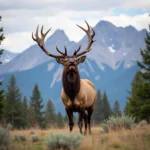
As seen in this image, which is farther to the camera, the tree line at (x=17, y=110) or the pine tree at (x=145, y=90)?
the tree line at (x=17, y=110)

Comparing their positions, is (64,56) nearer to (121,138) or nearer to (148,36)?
(121,138)

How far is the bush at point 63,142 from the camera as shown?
759 cm

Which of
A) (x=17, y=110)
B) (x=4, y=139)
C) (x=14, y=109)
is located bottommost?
(x=4, y=139)

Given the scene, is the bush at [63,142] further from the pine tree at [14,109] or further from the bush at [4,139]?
the pine tree at [14,109]

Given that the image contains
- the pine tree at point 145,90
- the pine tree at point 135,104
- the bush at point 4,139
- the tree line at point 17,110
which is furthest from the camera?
the tree line at point 17,110

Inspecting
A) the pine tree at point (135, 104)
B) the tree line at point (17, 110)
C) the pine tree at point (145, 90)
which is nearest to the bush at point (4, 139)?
the pine tree at point (135, 104)

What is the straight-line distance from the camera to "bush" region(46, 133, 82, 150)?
7.59 meters

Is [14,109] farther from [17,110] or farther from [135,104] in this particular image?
[135,104]

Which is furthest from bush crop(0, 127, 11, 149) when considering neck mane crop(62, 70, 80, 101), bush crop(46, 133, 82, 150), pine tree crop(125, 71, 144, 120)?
pine tree crop(125, 71, 144, 120)

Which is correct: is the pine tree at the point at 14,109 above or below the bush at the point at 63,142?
above

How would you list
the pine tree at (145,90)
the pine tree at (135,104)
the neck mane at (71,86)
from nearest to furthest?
the neck mane at (71,86) < the pine tree at (145,90) < the pine tree at (135,104)

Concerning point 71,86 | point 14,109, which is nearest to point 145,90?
point 71,86

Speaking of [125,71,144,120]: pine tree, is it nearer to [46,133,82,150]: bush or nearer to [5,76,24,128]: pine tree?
[5,76,24,128]: pine tree

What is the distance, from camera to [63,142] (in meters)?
7.57
